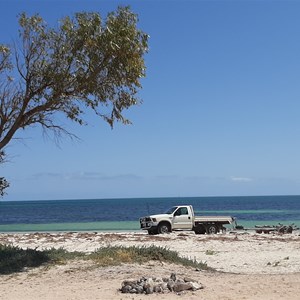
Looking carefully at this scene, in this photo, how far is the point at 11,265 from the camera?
14.9 metres

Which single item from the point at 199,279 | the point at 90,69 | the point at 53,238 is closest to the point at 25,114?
the point at 90,69

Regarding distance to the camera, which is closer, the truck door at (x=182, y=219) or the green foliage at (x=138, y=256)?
the green foliage at (x=138, y=256)

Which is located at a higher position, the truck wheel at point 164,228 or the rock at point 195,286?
the truck wheel at point 164,228

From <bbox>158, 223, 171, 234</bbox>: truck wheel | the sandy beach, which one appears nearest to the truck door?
<bbox>158, 223, 171, 234</bbox>: truck wheel

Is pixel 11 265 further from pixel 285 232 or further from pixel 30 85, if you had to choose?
pixel 285 232

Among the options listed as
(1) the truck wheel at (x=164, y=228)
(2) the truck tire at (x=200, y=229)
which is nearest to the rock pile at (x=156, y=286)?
(1) the truck wheel at (x=164, y=228)

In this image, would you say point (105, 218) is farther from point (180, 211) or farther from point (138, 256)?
point (138, 256)

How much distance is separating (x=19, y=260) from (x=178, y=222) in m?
18.3

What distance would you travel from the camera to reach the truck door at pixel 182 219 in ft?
107

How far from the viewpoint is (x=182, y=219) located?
32.6 m

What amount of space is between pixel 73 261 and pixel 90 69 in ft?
18.5

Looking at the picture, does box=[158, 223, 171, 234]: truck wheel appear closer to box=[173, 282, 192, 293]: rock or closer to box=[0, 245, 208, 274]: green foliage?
box=[0, 245, 208, 274]: green foliage

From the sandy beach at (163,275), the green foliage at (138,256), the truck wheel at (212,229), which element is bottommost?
the sandy beach at (163,275)

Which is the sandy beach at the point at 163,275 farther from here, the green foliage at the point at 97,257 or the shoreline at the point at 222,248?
the green foliage at the point at 97,257
